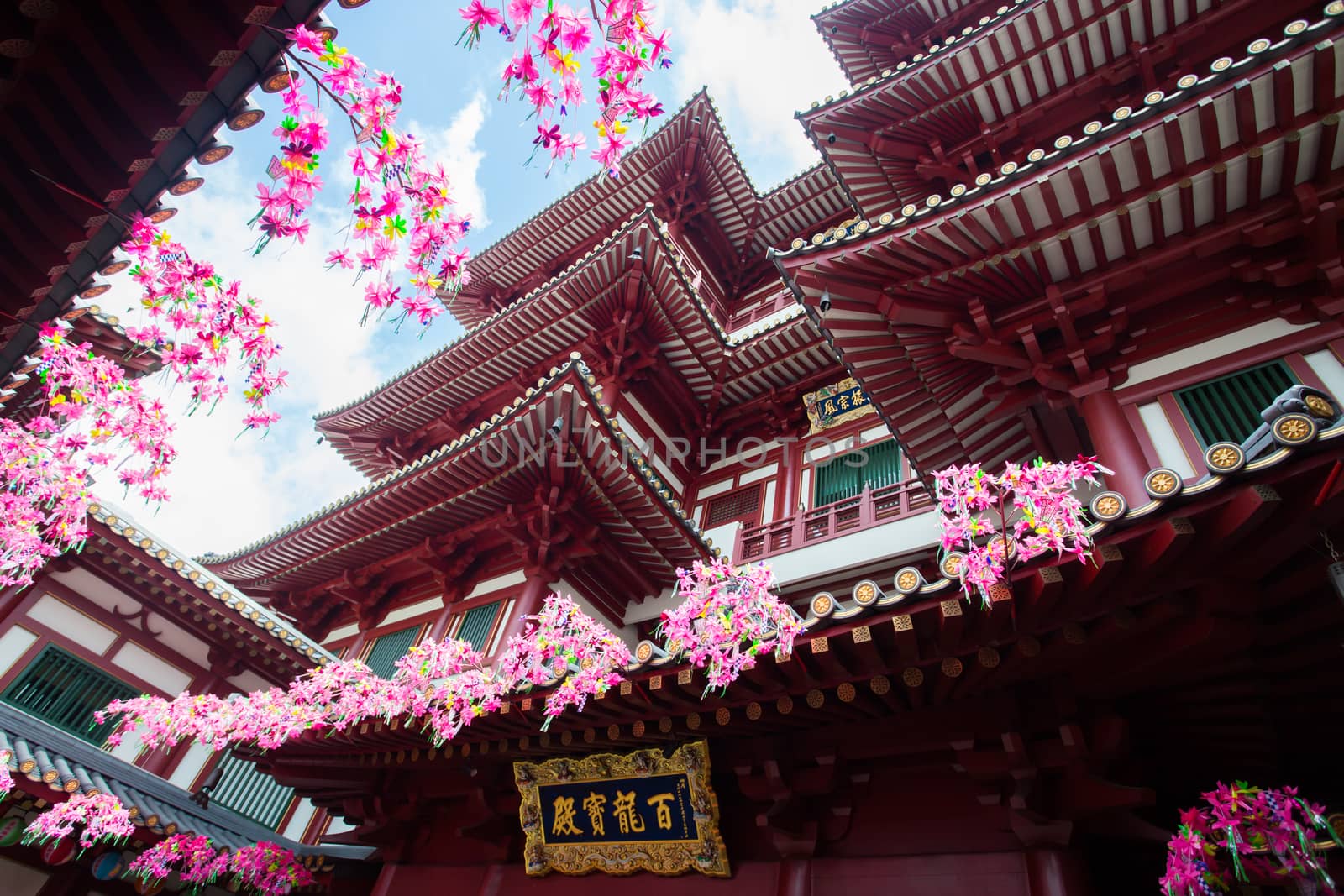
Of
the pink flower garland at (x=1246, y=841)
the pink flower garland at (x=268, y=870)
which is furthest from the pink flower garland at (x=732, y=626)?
the pink flower garland at (x=268, y=870)

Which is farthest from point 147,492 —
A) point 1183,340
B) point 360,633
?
point 1183,340

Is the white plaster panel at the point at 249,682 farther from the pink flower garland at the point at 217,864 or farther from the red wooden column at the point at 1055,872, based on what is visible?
the red wooden column at the point at 1055,872

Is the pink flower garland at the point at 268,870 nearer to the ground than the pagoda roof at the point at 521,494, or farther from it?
nearer to the ground

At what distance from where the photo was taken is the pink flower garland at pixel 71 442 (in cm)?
532

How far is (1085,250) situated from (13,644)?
14.7 meters

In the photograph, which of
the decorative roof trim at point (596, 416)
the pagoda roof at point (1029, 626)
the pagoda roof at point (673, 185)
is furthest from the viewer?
the pagoda roof at point (673, 185)

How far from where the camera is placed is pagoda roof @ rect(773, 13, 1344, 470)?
16.5 feet

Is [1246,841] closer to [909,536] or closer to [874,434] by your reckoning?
[909,536]

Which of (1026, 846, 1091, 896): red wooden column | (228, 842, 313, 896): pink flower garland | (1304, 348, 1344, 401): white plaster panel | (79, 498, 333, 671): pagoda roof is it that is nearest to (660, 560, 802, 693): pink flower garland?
(1026, 846, 1091, 896): red wooden column

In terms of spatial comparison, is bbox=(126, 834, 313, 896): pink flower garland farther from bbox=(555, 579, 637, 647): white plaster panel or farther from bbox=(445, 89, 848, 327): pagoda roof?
bbox=(445, 89, 848, 327): pagoda roof

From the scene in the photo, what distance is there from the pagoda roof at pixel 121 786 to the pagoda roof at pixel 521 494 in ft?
13.2

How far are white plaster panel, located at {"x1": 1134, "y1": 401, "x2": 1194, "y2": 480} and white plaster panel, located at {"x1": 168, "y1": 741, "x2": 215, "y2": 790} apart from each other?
43.9ft

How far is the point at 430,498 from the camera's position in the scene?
10711 mm

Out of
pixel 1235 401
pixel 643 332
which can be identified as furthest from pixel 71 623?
pixel 1235 401
